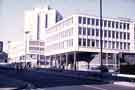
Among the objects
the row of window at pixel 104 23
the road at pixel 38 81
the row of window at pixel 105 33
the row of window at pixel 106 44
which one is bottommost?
the road at pixel 38 81

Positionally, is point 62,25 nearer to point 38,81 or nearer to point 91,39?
point 91,39

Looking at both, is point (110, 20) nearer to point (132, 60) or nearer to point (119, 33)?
point (119, 33)

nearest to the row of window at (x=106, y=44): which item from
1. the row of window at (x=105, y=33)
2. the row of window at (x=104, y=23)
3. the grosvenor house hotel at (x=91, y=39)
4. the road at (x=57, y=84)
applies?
the grosvenor house hotel at (x=91, y=39)

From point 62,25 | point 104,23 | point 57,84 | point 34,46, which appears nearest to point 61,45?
point 62,25

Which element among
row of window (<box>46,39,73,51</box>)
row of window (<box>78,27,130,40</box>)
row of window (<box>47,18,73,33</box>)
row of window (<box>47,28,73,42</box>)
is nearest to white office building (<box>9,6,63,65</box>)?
row of window (<box>47,28,73,42</box>)

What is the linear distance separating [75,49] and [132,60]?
190ft

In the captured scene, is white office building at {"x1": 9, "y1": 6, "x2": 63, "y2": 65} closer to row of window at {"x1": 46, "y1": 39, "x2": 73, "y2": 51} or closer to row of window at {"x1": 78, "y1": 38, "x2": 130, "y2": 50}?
row of window at {"x1": 46, "y1": 39, "x2": 73, "y2": 51}

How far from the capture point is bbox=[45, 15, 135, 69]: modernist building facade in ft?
339

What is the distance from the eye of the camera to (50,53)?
131000 millimetres

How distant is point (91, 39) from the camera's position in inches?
4171

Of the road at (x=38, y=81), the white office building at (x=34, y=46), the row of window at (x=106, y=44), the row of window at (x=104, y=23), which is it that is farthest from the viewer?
the white office building at (x=34, y=46)

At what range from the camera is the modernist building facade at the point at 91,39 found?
103312mm

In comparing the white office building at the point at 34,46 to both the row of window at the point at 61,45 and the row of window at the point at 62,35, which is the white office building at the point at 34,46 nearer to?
the row of window at the point at 62,35

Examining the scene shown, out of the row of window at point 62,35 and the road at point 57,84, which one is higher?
the row of window at point 62,35
